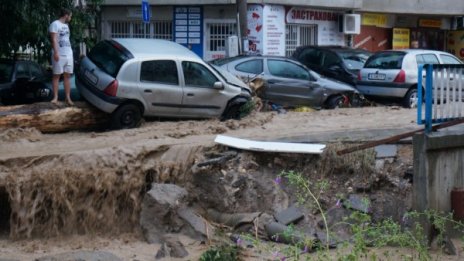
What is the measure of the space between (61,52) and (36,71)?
2567mm

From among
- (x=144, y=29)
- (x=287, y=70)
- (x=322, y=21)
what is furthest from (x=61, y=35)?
(x=322, y=21)

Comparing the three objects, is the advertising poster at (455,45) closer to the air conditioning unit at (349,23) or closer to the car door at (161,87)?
the air conditioning unit at (349,23)

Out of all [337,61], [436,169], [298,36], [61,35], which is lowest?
[436,169]

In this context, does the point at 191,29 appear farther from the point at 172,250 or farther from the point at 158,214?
the point at 172,250

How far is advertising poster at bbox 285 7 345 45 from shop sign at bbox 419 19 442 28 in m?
4.98

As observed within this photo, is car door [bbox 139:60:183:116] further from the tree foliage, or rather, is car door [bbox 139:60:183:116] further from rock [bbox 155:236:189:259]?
rock [bbox 155:236:189:259]

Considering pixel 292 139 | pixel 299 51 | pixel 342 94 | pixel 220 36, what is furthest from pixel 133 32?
pixel 292 139

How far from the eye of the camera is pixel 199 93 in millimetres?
12039

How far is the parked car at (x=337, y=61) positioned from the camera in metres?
17.5

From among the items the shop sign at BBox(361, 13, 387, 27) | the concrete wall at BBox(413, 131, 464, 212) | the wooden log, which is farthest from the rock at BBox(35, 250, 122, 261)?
the shop sign at BBox(361, 13, 387, 27)

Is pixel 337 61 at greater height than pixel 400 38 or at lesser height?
lesser

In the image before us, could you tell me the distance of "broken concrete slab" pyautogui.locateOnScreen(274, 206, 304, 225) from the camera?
8833mm

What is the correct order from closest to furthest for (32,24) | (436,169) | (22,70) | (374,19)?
A: (436,169), (32,24), (22,70), (374,19)

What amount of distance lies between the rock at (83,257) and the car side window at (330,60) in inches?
428
